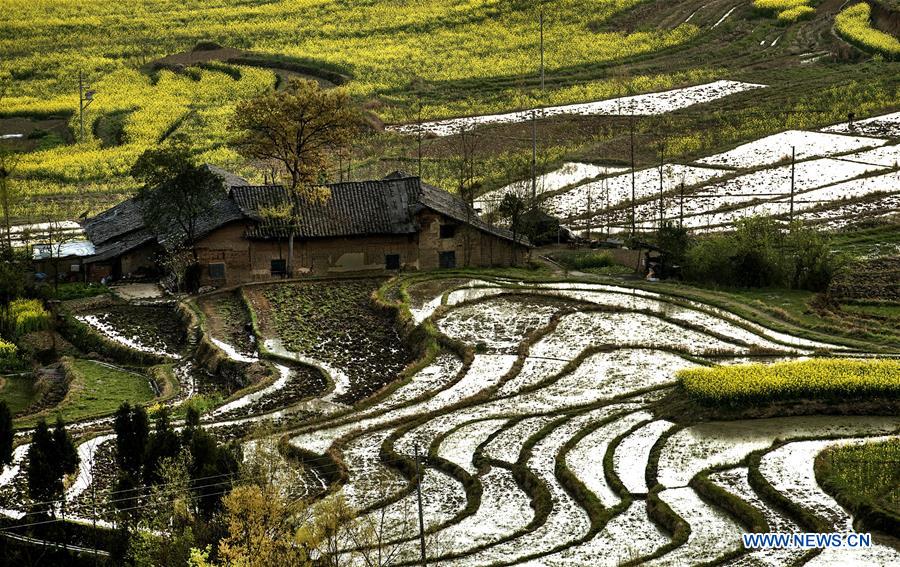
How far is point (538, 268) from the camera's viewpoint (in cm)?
3944

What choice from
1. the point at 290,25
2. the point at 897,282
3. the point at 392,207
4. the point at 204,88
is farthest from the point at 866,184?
the point at 290,25

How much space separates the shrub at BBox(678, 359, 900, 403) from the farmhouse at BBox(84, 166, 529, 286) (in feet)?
41.5

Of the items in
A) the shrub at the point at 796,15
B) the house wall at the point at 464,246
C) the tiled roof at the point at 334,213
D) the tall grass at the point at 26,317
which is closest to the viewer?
the tall grass at the point at 26,317

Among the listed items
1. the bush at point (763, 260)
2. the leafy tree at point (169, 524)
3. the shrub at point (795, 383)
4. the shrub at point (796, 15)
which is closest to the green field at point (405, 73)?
the shrub at point (796, 15)

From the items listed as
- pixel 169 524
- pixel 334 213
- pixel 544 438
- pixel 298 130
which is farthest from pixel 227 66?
pixel 169 524

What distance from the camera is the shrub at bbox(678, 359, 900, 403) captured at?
2672cm

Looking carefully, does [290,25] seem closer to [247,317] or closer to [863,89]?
[863,89]

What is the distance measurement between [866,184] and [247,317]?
67.5 ft

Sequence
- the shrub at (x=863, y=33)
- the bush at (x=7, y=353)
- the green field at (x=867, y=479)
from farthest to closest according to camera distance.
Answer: the shrub at (x=863, y=33) → the bush at (x=7, y=353) → the green field at (x=867, y=479)

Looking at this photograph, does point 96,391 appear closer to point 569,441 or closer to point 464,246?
point 569,441

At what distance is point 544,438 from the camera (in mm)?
26109

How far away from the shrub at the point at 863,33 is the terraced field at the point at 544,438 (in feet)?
105

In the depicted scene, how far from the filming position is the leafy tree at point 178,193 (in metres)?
37.8

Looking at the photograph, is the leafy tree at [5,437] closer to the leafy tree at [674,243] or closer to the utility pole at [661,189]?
the leafy tree at [674,243]
